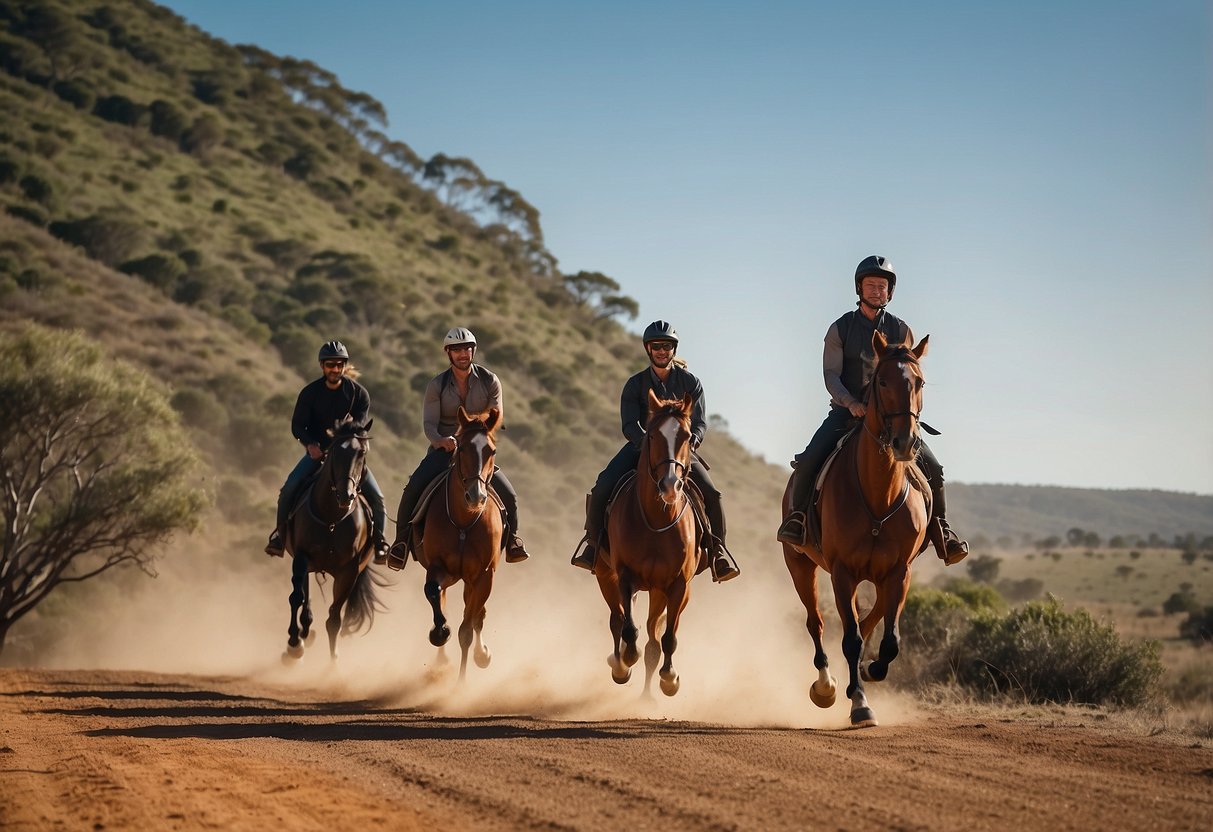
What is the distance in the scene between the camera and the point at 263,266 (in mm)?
59812

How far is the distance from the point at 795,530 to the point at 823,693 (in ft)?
5.51

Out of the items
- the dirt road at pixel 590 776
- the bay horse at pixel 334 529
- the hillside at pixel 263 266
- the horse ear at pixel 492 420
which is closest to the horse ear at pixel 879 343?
the dirt road at pixel 590 776

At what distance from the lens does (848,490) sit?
11477mm

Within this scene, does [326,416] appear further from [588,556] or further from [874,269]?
[874,269]

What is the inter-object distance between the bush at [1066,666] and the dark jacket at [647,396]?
5358 mm

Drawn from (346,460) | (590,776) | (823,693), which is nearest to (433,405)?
(346,460)

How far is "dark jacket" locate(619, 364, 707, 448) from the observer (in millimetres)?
13484

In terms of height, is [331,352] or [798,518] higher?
[331,352]

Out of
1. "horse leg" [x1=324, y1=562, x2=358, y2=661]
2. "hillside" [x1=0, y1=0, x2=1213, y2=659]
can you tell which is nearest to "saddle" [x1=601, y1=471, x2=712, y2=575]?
"horse leg" [x1=324, y1=562, x2=358, y2=661]

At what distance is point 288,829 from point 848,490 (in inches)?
258

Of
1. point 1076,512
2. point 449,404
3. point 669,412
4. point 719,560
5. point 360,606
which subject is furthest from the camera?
point 1076,512

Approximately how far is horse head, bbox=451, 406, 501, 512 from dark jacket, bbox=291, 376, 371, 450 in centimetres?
324

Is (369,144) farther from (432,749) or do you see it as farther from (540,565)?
(432,749)

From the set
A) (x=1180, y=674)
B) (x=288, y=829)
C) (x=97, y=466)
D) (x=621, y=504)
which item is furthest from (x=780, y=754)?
(x=97, y=466)
